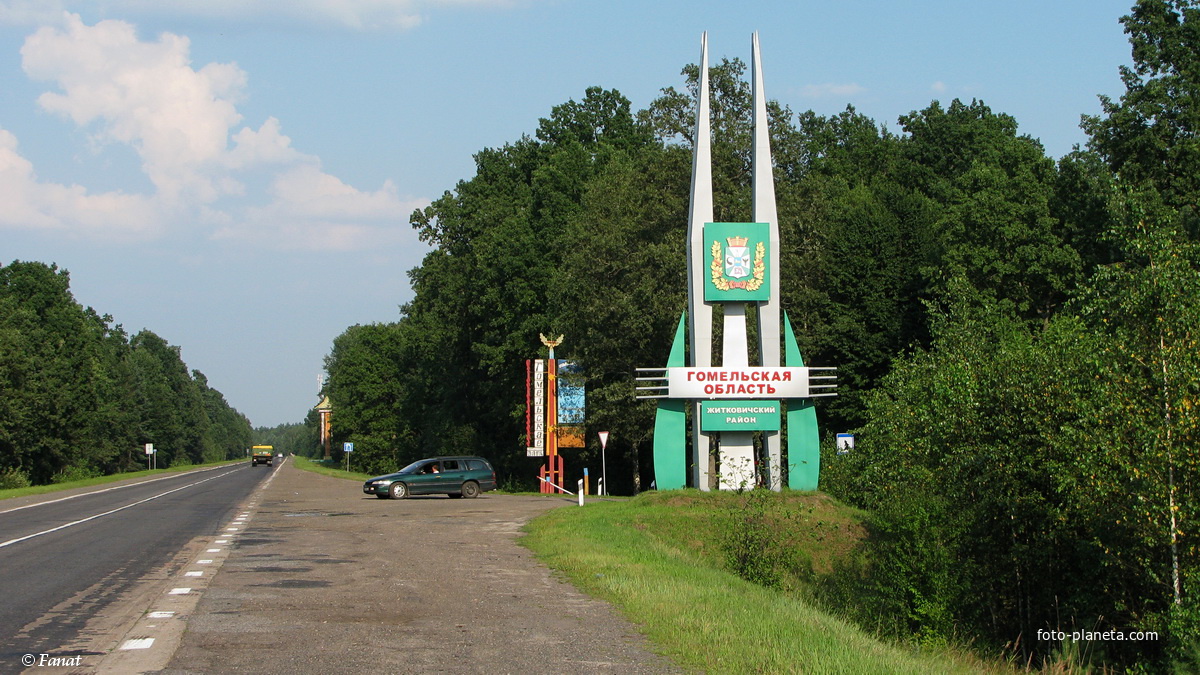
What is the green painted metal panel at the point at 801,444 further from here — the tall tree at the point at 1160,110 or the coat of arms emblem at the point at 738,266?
the tall tree at the point at 1160,110

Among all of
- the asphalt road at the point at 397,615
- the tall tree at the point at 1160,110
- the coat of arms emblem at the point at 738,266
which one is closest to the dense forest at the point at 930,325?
the tall tree at the point at 1160,110

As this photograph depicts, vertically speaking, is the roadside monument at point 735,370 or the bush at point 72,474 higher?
the roadside monument at point 735,370

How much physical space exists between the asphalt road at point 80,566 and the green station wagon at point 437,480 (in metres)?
6.93

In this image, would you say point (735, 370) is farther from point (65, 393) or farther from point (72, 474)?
point (65, 393)

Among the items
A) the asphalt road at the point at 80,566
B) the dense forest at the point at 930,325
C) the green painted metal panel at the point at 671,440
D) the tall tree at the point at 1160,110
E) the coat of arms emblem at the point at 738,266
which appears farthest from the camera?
the tall tree at the point at 1160,110

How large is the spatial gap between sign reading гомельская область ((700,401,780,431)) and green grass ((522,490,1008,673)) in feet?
6.59

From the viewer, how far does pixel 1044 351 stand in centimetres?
2289

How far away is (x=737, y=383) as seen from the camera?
103 ft

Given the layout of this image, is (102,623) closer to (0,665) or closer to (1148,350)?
(0,665)

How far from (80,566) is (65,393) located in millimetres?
77340

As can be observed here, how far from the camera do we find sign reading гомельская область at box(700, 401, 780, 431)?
1231 inches

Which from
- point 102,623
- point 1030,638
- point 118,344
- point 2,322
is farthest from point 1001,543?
point 118,344

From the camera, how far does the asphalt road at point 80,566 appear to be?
32.4ft

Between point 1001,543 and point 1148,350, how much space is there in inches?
282
